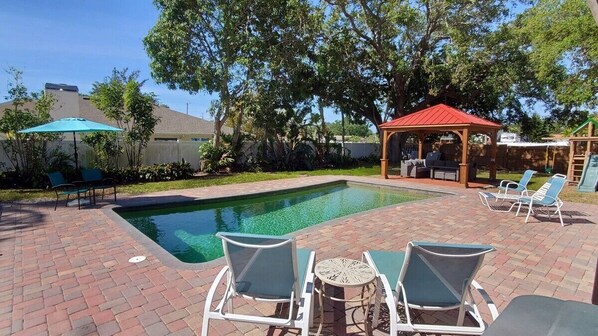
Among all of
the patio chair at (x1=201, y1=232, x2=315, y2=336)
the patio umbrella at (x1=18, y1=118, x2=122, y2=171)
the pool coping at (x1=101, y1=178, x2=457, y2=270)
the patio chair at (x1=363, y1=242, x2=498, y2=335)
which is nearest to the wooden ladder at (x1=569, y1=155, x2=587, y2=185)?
the pool coping at (x1=101, y1=178, x2=457, y2=270)

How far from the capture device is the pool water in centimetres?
639

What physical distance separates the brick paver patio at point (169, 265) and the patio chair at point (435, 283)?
1.80ft

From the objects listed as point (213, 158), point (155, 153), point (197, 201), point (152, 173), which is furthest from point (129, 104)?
point (197, 201)

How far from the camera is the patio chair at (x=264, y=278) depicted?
2.53 metres

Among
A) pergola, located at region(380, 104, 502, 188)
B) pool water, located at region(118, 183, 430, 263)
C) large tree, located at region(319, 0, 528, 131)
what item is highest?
large tree, located at region(319, 0, 528, 131)

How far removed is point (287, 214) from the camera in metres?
8.91

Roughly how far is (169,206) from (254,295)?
6889 mm

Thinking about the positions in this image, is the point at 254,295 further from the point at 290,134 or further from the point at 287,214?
the point at 290,134

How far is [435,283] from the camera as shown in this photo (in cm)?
256

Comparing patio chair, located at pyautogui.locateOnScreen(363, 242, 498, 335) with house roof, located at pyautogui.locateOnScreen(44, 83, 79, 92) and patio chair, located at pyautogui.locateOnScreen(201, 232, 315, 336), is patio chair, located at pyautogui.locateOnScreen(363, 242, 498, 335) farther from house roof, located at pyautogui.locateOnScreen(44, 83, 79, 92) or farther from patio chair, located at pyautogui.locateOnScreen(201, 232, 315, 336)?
house roof, located at pyautogui.locateOnScreen(44, 83, 79, 92)

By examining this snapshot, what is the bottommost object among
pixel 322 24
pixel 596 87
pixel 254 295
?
pixel 254 295

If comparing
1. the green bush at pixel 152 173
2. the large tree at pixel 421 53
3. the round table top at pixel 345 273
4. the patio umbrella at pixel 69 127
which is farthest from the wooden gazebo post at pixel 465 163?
the patio umbrella at pixel 69 127

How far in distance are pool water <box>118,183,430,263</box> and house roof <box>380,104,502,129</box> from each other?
3562mm

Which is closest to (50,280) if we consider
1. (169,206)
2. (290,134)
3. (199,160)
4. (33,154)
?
(169,206)
